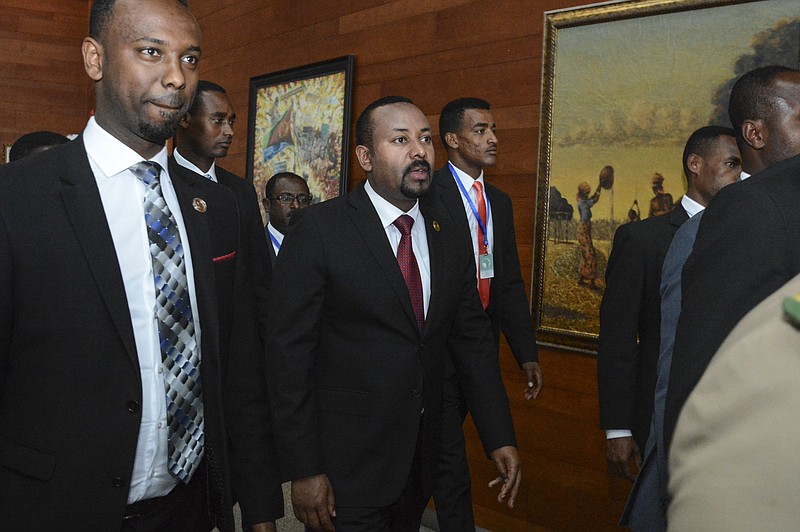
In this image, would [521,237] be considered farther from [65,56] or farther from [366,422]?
[65,56]

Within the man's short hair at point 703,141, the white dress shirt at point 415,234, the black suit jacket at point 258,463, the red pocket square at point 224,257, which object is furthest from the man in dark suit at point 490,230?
the red pocket square at point 224,257

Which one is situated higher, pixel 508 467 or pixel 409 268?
pixel 409 268

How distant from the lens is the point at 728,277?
137 cm

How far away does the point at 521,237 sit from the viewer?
4238mm

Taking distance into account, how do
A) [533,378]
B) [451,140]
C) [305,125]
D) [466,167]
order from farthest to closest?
[305,125] < [451,140] < [466,167] < [533,378]

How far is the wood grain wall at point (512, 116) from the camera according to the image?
399 cm

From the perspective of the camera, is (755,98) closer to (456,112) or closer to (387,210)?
(387,210)

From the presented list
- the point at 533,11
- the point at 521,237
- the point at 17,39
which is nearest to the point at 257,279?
the point at 521,237

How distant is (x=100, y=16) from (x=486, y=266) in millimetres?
2285

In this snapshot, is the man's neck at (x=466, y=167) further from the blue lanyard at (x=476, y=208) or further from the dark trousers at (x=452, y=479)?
the dark trousers at (x=452, y=479)

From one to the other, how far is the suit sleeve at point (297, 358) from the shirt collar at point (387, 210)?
30 centimetres

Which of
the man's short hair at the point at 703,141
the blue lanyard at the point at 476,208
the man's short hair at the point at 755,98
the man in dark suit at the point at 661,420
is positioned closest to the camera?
the man in dark suit at the point at 661,420

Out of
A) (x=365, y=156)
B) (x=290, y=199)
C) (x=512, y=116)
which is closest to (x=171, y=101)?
(x=365, y=156)

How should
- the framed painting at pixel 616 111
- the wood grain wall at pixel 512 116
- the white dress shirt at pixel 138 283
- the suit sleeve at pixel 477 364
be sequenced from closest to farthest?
the white dress shirt at pixel 138 283, the suit sleeve at pixel 477 364, the framed painting at pixel 616 111, the wood grain wall at pixel 512 116
